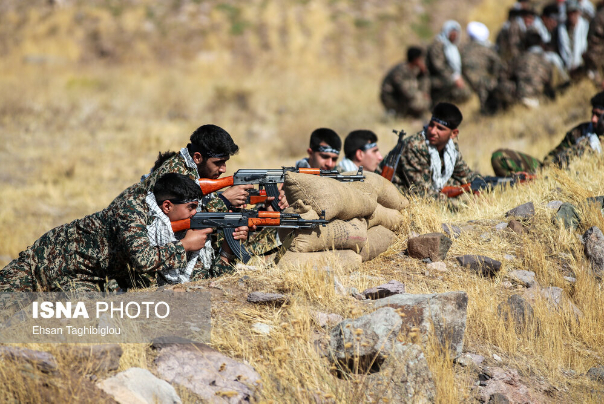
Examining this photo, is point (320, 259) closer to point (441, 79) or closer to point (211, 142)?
point (211, 142)

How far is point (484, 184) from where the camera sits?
6.94m

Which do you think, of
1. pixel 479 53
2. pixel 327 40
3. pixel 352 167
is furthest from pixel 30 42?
pixel 352 167

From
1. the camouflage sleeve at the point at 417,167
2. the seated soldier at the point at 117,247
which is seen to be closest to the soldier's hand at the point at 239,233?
the seated soldier at the point at 117,247

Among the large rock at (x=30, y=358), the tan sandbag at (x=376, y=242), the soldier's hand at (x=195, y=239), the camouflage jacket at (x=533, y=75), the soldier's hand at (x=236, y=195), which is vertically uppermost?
the camouflage jacket at (x=533, y=75)

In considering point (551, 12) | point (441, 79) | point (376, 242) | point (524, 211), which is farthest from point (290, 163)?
point (376, 242)

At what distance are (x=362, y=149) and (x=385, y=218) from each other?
59.9 inches

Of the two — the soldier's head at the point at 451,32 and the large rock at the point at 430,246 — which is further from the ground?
the soldier's head at the point at 451,32

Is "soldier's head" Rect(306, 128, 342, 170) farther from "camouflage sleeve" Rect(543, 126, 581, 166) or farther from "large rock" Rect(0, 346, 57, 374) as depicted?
"large rock" Rect(0, 346, 57, 374)

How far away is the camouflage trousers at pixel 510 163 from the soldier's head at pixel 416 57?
5631 millimetres

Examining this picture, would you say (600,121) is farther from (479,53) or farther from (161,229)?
(479,53)

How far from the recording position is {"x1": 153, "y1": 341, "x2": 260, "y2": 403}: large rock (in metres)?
3.40

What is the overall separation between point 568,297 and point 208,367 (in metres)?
3.13

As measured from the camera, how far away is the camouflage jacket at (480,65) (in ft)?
43.2

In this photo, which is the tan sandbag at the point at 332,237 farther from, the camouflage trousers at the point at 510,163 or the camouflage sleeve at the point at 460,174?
the camouflage trousers at the point at 510,163
